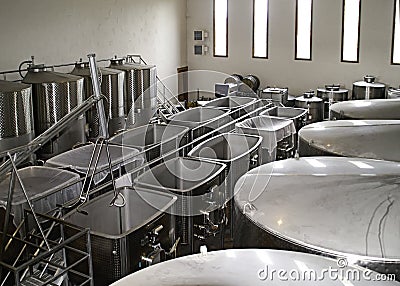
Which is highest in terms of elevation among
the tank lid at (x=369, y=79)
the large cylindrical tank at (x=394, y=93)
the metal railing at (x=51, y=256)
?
the tank lid at (x=369, y=79)

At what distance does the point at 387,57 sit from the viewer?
7.30 metres

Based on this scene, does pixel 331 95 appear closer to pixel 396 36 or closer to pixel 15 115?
pixel 396 36

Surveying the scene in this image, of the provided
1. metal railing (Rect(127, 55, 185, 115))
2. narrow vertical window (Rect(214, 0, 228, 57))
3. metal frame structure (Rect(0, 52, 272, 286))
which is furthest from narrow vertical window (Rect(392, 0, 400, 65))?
metal frame structure (Rect(0, 52, 272, 286))

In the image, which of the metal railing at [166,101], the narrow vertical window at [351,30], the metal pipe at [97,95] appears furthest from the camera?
the narrow vertical window at [351,30]

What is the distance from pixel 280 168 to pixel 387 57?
206 inches

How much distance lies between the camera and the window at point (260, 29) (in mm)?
8133

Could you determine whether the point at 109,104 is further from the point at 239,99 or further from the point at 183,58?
the point at 183,58

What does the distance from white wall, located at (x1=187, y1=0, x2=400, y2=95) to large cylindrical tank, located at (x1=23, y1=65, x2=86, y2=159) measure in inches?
169

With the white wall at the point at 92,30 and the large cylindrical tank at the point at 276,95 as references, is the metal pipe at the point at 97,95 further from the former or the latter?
the large cylindrical tank at the point at 276,95

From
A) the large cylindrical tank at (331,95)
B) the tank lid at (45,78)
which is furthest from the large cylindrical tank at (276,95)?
the tank lid at (45,78)

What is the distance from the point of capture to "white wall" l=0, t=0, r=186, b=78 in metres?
5.29

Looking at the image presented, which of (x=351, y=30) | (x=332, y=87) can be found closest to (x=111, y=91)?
(x=332, y=87)

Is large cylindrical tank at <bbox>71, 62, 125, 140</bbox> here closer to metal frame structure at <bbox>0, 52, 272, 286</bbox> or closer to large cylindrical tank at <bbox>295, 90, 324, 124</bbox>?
metal frame structure at <bbox>0, 52, 272, 286</bbox>

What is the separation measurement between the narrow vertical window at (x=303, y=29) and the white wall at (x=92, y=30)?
2014 mm
